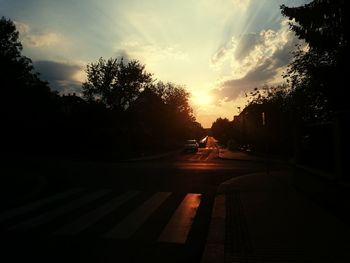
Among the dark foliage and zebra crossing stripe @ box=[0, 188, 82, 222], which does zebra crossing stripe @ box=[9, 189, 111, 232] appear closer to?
zebra crossing stripe @ box=[0, 188, 82, 222]

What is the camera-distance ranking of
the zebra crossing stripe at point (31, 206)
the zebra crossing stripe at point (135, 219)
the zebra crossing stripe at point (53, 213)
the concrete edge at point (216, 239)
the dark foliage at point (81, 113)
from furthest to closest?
the dark foliage at point (81, 113) < the zebra crossing stripe at point (31, 206) < the zebra crossing stripe at point (53, 213) < the zebra crossing stripe at point (135, 219) < the concrete edge at point (216, 239)

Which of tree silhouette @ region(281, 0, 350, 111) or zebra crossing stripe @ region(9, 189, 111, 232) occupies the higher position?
tree silhouette @ region(281, 0, 350, 111)

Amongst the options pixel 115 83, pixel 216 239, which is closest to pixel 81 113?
pixel 115 83

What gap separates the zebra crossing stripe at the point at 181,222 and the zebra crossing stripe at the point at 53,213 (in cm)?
249

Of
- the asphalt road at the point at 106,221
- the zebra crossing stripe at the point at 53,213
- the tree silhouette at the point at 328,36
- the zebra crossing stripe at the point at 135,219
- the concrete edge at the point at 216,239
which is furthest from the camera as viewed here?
the tree silhouette at the point at 328,36

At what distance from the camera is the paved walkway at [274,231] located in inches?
274

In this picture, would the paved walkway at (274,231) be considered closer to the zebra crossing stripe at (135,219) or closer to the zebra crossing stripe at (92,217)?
the zebra crossing stripe at (135,219)

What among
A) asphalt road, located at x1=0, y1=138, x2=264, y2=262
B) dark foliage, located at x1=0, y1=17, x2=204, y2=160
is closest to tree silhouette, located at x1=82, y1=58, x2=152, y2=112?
dark foliage, located at x1=0, y1=17, x2=204, y2=160

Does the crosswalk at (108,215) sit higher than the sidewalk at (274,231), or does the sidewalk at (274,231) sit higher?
the sidewalk at (274,231)

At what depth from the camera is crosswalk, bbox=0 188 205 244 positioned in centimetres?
912

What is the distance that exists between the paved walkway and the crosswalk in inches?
32.2

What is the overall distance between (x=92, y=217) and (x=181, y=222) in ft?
6.35

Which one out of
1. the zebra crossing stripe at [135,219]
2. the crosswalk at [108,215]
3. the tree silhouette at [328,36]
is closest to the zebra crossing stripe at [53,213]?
the crosswalk at [108,215]

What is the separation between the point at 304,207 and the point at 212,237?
3648 mm
